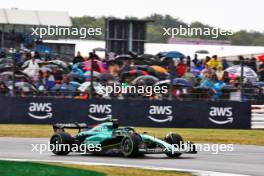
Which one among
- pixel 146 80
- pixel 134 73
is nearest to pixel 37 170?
pixel 146 80

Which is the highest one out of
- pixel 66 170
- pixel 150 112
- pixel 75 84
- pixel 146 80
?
pixel 146 80

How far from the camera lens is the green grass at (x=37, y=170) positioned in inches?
419

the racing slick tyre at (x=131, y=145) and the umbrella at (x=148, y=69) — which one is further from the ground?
the umbrella at (x=148, y=69)

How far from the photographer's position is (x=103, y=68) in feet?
73.9

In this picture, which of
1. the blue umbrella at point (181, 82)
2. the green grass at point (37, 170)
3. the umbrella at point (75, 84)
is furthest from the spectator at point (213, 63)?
the green grass at point (37, 170)

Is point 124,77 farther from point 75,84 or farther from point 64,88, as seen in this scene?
point 64,88

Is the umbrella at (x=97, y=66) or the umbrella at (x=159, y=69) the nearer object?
the umbrella at (x=159, y=69)

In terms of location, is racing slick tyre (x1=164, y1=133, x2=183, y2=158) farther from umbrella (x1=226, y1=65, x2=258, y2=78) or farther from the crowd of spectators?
umbrella (x1=226, y1=65, x2=258, y2=78)

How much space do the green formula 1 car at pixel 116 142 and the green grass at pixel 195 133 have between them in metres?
4.79

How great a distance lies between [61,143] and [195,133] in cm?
740

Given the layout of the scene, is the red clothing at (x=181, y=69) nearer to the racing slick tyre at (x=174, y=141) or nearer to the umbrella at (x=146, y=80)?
the umbrella at (x=146, y=80)

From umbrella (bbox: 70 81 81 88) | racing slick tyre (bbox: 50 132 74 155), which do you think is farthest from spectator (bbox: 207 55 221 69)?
racing slick tyre (bbox: 50 132 74 155)

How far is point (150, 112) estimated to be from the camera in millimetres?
22688

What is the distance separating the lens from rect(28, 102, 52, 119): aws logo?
2289 cm
